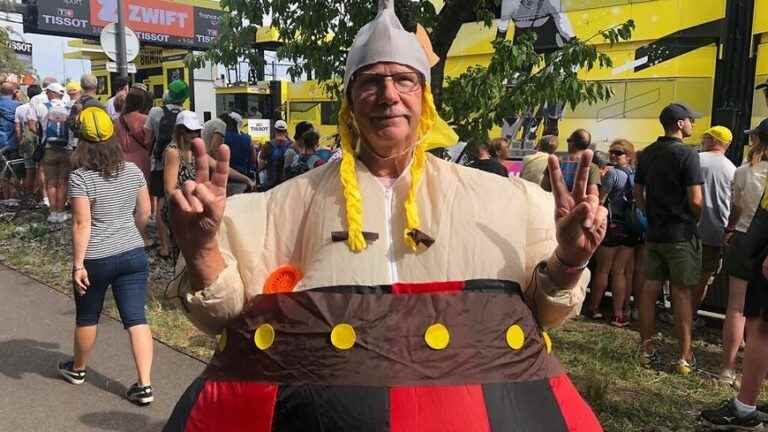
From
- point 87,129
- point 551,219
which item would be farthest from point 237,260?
point 87,129

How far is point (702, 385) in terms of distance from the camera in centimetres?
416

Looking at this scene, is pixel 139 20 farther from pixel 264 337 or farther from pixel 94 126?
pixel 264 337

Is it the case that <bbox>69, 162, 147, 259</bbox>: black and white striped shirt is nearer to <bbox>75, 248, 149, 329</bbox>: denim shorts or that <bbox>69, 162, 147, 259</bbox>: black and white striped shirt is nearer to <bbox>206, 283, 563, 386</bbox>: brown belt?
<bbox>75, 248, 149, 329</bbox>: denim shorts

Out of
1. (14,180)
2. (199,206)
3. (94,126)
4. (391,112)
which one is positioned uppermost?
(391,112)

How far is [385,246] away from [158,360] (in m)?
3.14

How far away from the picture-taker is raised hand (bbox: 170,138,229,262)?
152 centimetres

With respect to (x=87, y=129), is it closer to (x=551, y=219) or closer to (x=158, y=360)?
(x=158, y=360)

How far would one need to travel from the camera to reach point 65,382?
397cm

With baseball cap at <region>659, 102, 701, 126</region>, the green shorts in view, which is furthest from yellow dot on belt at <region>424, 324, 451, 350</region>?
baseball cap at <region>659, 102, 701, 126</region>

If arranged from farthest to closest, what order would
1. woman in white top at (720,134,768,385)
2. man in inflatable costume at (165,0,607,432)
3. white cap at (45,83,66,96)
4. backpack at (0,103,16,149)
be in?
backpack at (0,103,16,149)
white cap at (45,83,66,96)
woman in white top at (720,134,768,385)
man in inflatable costume at (165,0,607,432)

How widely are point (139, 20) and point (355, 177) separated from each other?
2662cm

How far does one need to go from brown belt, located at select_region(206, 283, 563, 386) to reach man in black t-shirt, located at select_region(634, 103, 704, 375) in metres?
3.11

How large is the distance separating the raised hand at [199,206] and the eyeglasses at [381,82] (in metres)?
0.44

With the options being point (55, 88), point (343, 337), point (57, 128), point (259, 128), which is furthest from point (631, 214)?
point (259, 128)
